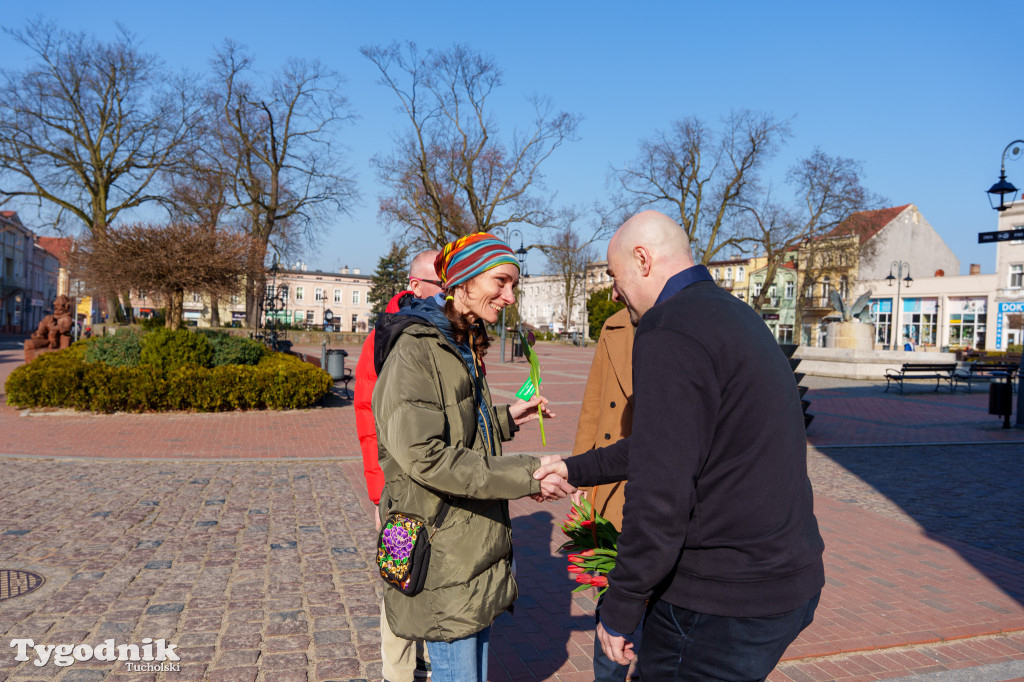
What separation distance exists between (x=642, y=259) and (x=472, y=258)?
0.58 metres

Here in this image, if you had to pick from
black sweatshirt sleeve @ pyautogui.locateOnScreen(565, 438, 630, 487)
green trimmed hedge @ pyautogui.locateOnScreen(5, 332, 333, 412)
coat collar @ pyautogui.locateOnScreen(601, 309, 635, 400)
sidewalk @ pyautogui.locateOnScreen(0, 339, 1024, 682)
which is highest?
coat collar @ pyautogui.locateOnScreen(601, 309, 635, 400)

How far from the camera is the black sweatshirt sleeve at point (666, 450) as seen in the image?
1.56 m

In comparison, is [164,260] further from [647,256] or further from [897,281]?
[897,281]

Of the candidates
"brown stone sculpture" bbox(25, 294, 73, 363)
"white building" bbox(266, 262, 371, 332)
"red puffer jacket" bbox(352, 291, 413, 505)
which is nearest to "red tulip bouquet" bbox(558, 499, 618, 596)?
"red puffer jacket" bbox(352, 291, 413, 505)

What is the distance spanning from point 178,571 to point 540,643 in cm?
261

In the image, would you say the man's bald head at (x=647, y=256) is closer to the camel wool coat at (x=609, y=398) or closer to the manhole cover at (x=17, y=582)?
the camel wool coat at (x=609, y=398)

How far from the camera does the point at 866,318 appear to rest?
2977 centimetres

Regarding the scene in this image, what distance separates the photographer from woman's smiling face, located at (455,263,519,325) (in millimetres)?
2193

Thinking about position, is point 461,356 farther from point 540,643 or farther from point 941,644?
point 941,644

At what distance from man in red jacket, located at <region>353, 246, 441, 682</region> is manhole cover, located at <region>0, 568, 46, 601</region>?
263 cm

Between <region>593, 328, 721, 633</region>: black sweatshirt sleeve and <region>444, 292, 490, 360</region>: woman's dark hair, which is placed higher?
<region>444, 292, 490, 360</region>: woman's dark hair

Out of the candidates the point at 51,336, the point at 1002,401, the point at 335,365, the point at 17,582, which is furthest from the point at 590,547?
the point at 51,336

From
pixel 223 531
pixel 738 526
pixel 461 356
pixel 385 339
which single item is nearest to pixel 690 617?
pixel 738 526

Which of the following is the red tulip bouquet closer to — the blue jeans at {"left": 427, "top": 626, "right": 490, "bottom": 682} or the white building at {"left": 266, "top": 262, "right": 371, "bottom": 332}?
the blue jeans at {"left": 427, "top": 626, "right": 490, "bottom": 682}
